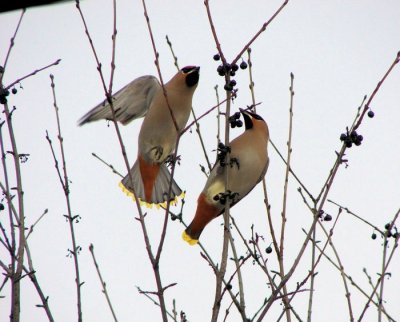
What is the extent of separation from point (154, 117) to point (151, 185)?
0.59 metres

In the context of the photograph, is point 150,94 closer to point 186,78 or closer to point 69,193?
point 186,78

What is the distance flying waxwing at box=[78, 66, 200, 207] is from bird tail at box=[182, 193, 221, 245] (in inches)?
15.1

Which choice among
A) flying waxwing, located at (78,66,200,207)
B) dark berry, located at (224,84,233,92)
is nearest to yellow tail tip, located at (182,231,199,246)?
flying waxwing, located at (78,66,200,207)

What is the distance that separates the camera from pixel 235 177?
157 inches

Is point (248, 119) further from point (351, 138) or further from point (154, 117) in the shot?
point (351, 138)

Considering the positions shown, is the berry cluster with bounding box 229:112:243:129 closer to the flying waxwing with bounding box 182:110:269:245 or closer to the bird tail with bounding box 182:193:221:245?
the flying waxwing with bounding box 182:110:269:245

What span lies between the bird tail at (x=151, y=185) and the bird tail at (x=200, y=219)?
1.26 feet

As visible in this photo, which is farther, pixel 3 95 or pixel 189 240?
pixel 189 240

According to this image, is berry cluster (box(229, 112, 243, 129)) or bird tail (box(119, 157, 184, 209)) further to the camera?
bird tail (box(119, 157, 184, 209))

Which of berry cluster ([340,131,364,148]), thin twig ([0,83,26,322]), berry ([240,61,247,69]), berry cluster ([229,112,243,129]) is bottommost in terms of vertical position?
thin twig ([0,83,26,322])

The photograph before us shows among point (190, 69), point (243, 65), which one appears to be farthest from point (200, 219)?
point (190, 69)

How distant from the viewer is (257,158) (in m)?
4.08

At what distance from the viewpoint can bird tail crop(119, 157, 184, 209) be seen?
4578 millimetres

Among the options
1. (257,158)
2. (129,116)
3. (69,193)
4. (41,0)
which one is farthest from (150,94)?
(41,0)
